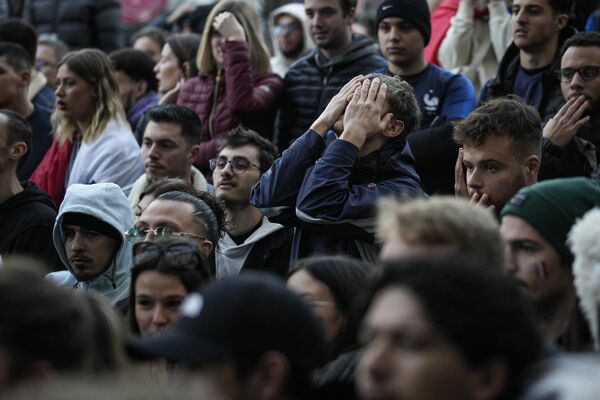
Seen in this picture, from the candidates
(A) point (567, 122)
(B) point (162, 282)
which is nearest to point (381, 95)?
(A) point (567, 122)

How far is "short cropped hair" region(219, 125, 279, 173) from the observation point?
7.18 meters

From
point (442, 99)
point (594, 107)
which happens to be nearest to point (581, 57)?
point (594, 107)

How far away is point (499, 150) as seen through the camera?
5551 millimetres

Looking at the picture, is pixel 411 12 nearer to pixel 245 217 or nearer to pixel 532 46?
pixel 532 46

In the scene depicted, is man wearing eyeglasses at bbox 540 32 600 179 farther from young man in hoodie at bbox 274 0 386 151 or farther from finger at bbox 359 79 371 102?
young man in hoodie at bbox 274 0 386 151

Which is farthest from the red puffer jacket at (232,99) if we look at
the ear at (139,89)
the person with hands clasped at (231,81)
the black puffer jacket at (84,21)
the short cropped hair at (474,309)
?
the short cropped hair at (474,309)

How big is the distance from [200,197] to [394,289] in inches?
132

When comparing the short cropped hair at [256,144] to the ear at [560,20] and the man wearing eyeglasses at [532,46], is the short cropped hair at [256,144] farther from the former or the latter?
the ear at [560,20]

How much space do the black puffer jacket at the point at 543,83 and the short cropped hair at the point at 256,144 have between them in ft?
4.52

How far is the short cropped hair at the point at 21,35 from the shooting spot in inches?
399

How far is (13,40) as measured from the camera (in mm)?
10156

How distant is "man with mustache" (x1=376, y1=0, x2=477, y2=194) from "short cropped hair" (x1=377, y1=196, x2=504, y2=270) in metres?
3.07

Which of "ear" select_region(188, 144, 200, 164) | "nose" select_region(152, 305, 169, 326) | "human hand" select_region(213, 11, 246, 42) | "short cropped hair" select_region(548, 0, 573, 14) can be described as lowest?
"ear" select_region(188, 144, 200, 164)

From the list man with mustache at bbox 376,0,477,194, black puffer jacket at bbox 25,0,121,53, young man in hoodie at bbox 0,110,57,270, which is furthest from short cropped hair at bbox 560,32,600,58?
black puffer jacket at bbox 25,0,121,53
